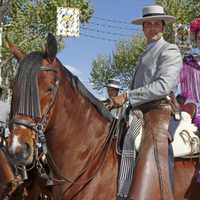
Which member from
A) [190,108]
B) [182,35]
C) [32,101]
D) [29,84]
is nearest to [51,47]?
[29,84]

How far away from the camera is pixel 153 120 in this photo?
3934mm

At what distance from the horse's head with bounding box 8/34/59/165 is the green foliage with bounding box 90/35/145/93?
34808 millimetres

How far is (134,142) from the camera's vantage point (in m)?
3.83

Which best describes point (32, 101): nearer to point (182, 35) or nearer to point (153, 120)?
point (153, 120)

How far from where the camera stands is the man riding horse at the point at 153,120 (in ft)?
12.3

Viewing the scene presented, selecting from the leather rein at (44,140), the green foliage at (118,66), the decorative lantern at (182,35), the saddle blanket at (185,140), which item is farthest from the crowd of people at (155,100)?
the green foliage at (118,66)

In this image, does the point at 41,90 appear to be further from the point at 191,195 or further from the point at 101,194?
the point at 191,195

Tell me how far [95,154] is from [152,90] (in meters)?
0.84

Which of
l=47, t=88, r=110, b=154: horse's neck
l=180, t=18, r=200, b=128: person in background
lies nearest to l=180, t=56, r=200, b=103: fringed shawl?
l=180, t=18, r=200, b=128: person in background

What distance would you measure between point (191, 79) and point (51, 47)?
174 cm

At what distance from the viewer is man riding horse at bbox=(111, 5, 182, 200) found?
3.74m

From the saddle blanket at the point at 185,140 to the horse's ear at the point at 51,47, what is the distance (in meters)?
1.48

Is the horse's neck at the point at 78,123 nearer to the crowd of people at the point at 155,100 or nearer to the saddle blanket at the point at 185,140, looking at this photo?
the crowd of people at the point at 155,100

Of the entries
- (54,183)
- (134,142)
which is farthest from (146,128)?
(54,183)
